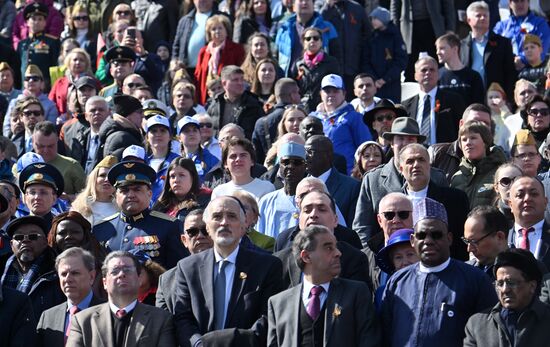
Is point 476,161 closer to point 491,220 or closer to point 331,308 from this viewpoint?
point 491,220

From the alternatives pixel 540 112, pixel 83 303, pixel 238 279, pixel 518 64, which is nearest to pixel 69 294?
pixel 83 303

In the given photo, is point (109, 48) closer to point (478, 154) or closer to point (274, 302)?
point (478, 154)

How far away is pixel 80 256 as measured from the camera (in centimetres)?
1166

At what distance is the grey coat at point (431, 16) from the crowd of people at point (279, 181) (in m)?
0.03

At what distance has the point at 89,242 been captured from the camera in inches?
496

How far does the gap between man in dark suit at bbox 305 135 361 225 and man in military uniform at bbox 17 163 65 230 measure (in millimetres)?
2377

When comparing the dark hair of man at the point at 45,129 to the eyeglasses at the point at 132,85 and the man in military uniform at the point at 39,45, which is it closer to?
the eyeglasses at the point at 132,85

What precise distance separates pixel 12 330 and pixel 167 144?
491 cm

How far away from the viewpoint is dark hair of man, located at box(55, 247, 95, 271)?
38.2 feet

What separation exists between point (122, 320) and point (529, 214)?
3.36 m

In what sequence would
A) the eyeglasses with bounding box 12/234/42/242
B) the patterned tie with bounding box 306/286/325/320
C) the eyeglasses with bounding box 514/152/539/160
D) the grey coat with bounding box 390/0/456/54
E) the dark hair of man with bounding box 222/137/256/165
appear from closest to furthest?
the patterned tie with bounding box 306/286/325/320 → the eyeglasses with bounding box 12/234/42/242 → the eyeglasses with bounding box 514/152/539/160 → the dark hair of man with bounding box 222/137/256/165 → the grey coat with bounding box 390/0/456/54

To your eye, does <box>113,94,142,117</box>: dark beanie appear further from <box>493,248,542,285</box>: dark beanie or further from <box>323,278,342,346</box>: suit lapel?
<box>493,248,542,285</box>: dark beanie

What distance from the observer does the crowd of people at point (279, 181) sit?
10.7 metres

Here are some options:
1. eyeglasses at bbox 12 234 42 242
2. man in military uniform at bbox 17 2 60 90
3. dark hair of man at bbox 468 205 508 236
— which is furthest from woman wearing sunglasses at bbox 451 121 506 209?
man in military uniform at bbox 17 2 60 90
